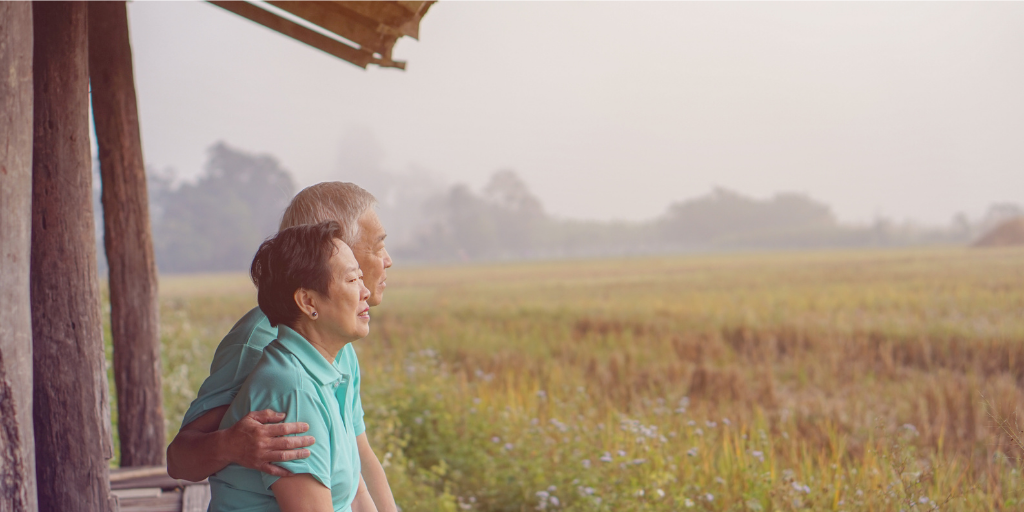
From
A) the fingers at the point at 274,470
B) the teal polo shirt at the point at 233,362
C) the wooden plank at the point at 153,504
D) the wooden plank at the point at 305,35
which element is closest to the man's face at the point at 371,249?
the teal polo shirt at the point at 233,362

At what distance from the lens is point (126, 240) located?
12.9 feet

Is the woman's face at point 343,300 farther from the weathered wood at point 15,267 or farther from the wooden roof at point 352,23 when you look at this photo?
the wooden roof at point 352,23

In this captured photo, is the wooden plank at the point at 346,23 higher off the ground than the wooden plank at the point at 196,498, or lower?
higher

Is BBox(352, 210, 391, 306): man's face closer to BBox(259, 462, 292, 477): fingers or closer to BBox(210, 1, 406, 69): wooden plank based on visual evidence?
BBox(259, 462, 292, 477): fingers

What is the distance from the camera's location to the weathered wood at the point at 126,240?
143 inches

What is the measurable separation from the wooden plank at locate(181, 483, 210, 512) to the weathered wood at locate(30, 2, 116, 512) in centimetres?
43

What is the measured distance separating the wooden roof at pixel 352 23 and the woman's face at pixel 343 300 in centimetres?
144

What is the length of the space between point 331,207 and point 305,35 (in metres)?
1.73

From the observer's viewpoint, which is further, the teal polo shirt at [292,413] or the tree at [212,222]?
the tree at [212,222]

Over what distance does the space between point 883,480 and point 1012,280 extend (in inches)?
429

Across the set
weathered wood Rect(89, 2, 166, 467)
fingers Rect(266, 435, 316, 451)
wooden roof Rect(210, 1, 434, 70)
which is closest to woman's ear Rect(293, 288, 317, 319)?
fingers Rect(266, 435, 316, 451)

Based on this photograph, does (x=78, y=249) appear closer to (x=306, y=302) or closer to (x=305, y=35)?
(x=305, y=35)

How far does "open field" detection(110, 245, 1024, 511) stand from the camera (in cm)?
372

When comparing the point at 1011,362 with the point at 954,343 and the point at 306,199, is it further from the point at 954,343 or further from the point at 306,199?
the point at 306,199
